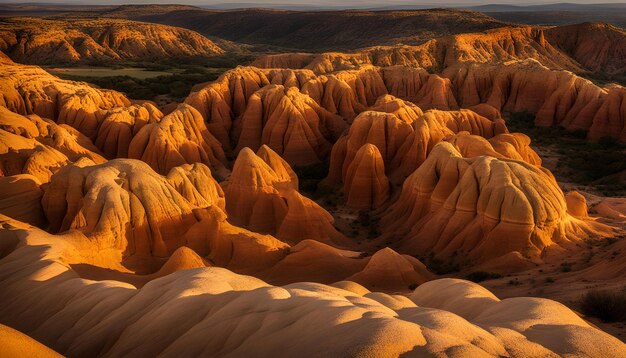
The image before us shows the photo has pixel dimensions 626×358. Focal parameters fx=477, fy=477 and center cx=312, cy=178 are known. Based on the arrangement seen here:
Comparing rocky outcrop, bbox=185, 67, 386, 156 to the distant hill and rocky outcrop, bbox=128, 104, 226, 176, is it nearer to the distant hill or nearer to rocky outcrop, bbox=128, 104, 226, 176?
rocky outcrop, bbox=128, 104, 226, 176

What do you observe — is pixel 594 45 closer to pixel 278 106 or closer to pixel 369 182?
pixel 278 106

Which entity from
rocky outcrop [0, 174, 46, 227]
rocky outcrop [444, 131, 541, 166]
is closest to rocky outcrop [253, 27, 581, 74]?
rocky outcrop [444, 131, 541, 166]

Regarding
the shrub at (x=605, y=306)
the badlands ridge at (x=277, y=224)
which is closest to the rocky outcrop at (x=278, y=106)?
the badlands ridge at (x=277, y=224)

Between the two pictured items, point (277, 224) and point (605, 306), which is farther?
point (277, 224)

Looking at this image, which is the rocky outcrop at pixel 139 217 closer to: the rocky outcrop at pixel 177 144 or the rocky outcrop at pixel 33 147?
the rocky outcrop at pixel 33 147

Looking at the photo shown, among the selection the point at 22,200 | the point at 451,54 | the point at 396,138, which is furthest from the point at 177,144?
the point at 451,54

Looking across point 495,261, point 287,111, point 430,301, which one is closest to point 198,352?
point 430,301
